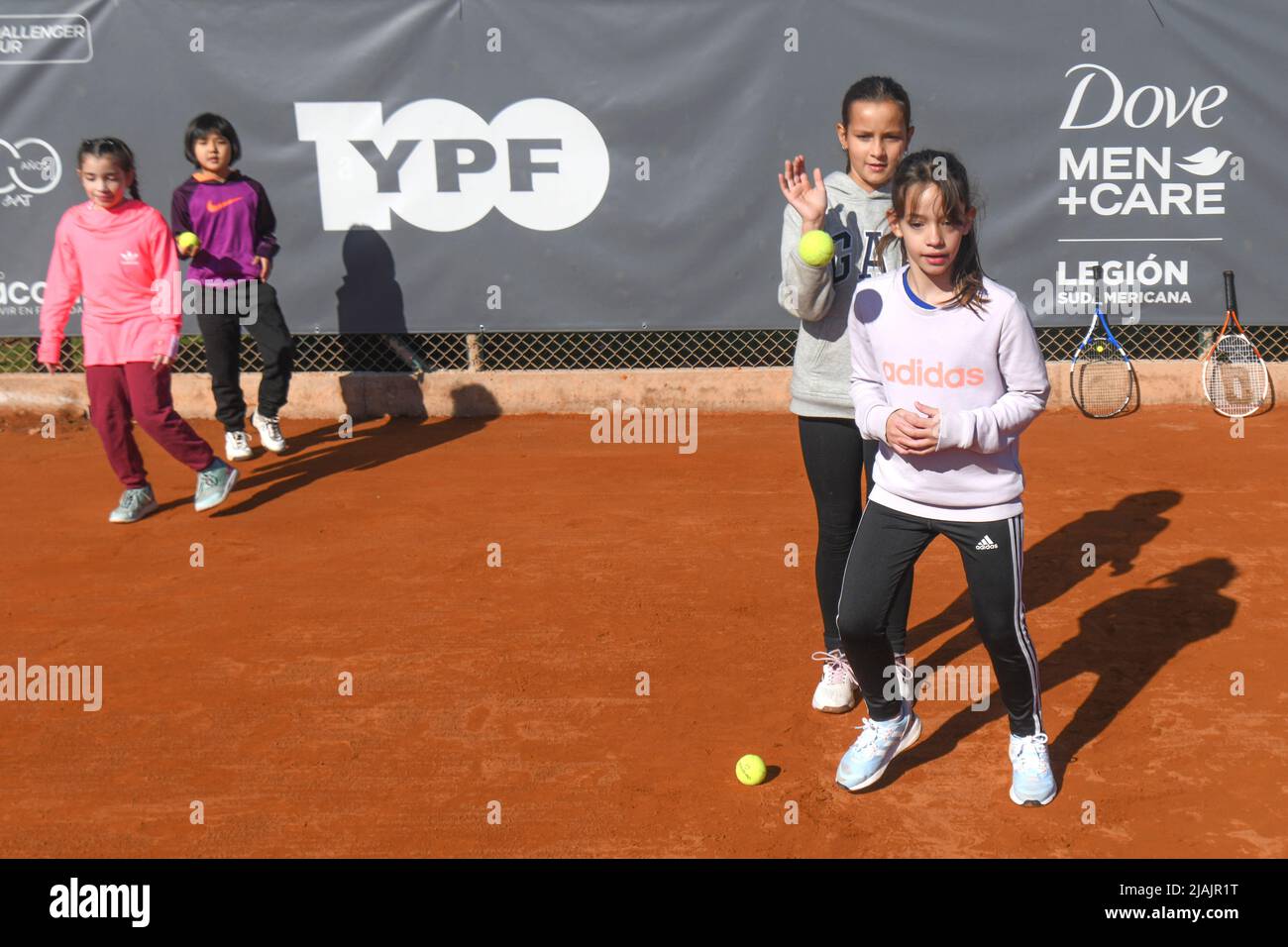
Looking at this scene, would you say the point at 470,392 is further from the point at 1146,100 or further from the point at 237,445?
the point at 1146,100

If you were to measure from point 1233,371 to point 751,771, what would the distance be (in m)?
5.95

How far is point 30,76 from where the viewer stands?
874cm

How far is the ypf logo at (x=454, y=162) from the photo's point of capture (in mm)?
8625

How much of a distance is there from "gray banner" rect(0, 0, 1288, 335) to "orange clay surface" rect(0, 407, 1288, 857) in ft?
4.73

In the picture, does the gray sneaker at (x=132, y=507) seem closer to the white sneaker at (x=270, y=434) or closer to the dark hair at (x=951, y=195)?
the white sneaker at (x=270, y=434)

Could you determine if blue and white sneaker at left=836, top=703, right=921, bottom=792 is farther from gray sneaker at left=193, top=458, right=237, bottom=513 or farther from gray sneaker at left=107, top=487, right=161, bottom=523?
gray sneaker at left=107, top=487, right=161, bottom=523

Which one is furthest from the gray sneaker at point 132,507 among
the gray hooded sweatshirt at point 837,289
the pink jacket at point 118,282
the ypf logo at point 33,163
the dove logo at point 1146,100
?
the dove logo at point 1146,100

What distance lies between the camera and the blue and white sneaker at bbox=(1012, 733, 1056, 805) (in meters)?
3.83

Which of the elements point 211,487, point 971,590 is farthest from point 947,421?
point 211,487

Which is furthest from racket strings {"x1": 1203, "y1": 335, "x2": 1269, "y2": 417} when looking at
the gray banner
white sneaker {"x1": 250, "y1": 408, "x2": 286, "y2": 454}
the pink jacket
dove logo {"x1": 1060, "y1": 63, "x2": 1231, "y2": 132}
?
the pink jacket

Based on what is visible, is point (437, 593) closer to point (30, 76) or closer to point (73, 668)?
point (73, 668)

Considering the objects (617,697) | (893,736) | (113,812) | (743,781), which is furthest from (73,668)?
(893,736)

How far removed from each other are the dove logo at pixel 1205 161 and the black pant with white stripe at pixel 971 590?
18.7 feet

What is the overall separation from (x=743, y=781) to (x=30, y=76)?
744 centimetres
